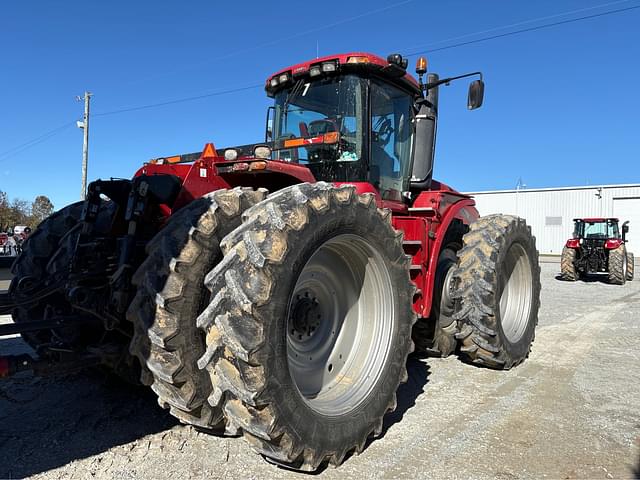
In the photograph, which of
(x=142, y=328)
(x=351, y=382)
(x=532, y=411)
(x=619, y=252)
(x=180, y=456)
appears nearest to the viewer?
(x=142, y=328)

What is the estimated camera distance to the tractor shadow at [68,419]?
2.95 meters

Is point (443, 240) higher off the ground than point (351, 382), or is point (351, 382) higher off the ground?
point (443, 240)

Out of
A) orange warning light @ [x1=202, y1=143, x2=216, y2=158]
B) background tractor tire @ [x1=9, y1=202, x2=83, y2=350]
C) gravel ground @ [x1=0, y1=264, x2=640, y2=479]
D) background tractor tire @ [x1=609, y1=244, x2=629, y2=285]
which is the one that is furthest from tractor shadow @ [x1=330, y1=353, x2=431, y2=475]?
background tractor tire @ [x1=609, y1=244, x2=629, y2=285]

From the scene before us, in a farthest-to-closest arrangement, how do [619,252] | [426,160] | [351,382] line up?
1. [619,252]
2. [426,160]
3. [351,382]

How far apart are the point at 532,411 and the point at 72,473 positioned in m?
3.28

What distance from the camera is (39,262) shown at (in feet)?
13.3

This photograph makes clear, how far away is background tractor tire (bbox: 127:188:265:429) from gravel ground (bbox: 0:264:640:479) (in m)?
0.39

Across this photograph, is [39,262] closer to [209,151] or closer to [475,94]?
[209,151]

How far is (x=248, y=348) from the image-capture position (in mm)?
2346

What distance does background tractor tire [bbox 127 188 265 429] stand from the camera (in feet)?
8.87

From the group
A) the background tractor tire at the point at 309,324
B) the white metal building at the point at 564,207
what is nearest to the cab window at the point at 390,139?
the background tractor tire at the point at 309,324

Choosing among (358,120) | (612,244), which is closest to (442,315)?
(358,120)

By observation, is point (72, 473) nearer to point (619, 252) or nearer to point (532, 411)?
point (532, 411)

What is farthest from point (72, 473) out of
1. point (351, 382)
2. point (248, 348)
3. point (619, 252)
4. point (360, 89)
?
point (619, 252)
